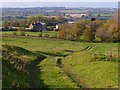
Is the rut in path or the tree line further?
the tree line

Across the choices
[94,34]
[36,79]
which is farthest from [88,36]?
Answer: [36,79]

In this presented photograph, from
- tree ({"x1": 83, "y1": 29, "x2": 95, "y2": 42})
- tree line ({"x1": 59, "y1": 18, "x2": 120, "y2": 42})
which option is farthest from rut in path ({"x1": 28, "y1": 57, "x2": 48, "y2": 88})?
tree line ({"x1": 59, "y1": 18, "x2": 120, "y2": 42})

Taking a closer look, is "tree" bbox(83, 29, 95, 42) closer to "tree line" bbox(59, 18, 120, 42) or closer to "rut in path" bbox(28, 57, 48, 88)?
"tree line" bbox(59, 18, 120, 42)

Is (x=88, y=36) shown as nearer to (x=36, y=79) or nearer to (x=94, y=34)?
(x=94, y=34)

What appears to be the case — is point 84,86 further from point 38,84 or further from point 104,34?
point 104,34

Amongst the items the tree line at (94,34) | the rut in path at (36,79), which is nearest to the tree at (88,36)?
the tree line at (94,34)

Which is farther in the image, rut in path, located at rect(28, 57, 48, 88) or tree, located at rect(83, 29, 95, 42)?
tree, located at rect(83, 29, 95, 42)

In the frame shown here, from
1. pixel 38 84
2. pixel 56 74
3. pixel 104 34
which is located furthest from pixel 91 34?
pixel 38 84

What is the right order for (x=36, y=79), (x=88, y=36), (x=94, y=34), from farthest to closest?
(x=94, y=34), (x=88, y=36), (x=36, y=79)

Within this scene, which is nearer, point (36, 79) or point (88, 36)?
point (36, 79)

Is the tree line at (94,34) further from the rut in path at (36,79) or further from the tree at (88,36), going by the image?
the rut in path at (36,79)

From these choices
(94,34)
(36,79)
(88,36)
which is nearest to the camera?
(36,79)
